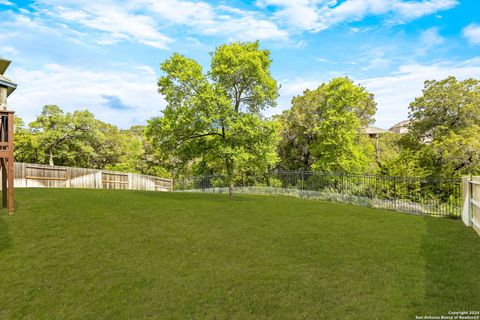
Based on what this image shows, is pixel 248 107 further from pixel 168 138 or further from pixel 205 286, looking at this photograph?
pixel 205 286

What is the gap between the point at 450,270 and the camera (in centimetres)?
727

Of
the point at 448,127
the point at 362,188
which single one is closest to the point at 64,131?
the point at 362,188

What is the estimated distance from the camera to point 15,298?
573 cm

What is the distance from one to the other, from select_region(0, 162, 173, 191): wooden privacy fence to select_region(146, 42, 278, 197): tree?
9300mm

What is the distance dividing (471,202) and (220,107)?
1249cm

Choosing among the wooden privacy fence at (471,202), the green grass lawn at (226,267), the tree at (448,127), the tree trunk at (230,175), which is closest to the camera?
the green grass lawn at (226,267)

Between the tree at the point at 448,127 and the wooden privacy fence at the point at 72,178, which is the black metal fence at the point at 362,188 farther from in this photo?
the wooden privacy fence at the point at 72,178

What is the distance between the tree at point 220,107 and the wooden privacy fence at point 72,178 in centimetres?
930

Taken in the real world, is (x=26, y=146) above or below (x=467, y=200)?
above

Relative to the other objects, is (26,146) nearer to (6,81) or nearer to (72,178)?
(72,178)

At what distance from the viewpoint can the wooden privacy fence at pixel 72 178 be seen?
2297 centimetres

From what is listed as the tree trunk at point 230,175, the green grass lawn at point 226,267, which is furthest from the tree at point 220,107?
the green grass lawn at point 226,267

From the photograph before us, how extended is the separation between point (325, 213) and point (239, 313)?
1057 centimetres

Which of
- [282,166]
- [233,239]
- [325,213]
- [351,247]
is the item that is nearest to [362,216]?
[325,213]
